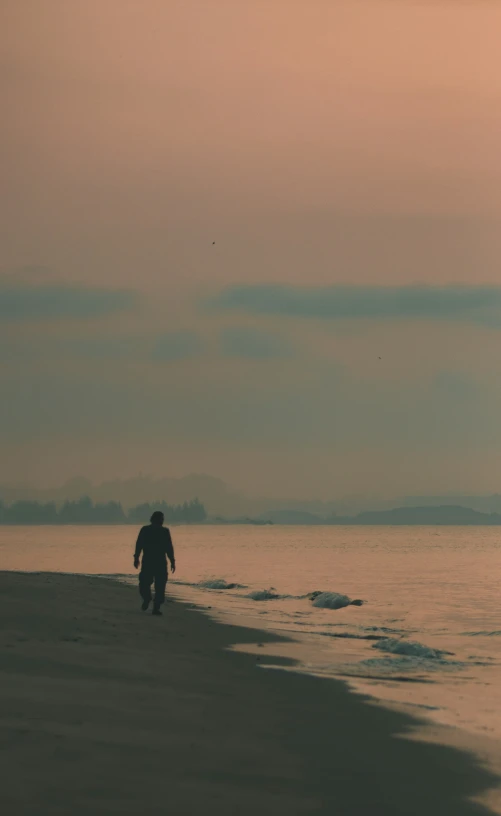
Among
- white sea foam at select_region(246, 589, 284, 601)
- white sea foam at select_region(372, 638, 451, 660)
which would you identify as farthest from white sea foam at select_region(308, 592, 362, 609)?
white sea foam at select_region(372, 638, 451, 660)

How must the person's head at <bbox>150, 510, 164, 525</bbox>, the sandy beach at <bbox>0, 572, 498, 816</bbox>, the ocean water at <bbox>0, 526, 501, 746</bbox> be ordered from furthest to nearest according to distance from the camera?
the person's head at <bbox>150, 510, 164, 525</bbox> → the ocean water at <bbox>0, 526, 501, 746</bbox> → the sandy beach at <bbox>0, 572, 498, 816</bbox>

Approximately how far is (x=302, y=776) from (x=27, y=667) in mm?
4964

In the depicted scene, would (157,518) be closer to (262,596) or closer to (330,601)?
(330,601)

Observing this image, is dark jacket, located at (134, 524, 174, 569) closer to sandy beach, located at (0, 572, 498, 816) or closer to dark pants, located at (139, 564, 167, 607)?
dark pants, located at (139, 564, 167, 607)

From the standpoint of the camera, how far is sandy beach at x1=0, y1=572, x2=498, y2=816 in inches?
267

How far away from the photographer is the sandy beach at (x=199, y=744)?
6.77 m

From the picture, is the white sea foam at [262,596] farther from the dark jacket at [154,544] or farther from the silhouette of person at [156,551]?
the dark jacket at [154,544]

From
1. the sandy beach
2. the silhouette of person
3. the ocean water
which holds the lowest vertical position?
the ocean water

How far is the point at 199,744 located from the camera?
8305 millimetres

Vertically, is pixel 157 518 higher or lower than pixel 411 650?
higher

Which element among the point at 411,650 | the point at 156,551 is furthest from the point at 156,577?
the point at 411,650

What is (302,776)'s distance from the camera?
754cm

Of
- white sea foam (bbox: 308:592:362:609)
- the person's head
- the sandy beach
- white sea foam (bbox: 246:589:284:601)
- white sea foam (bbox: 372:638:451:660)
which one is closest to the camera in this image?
the sandy beach

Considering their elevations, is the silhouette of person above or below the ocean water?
above
